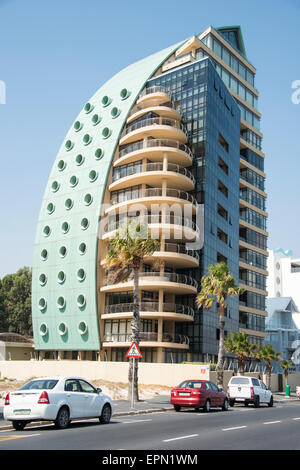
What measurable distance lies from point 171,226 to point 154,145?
9.92 m

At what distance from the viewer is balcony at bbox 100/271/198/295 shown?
48.7m

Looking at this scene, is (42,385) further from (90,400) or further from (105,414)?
(105,414)

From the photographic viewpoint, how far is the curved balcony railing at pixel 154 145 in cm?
5391

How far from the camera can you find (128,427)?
17406mm

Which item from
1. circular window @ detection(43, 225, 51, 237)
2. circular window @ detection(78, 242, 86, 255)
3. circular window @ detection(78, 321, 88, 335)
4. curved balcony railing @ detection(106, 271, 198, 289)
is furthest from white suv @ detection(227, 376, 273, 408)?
circular window @ detection(43, 225, 51, 237)

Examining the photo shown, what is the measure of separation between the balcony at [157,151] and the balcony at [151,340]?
57.1 ft

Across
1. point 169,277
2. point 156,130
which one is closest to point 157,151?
point 156,130

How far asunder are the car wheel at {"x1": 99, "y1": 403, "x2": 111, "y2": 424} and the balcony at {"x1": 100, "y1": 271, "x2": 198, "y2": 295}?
1146 inches

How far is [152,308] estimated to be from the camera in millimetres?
49469

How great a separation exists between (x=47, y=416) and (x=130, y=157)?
4049 cm

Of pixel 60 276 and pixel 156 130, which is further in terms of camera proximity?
pixel 60 276

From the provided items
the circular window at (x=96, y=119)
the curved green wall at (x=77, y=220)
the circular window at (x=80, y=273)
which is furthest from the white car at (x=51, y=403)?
the circular window at (x=96, y=119)

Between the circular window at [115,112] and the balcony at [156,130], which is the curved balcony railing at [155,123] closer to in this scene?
the balcony at [156,130]
